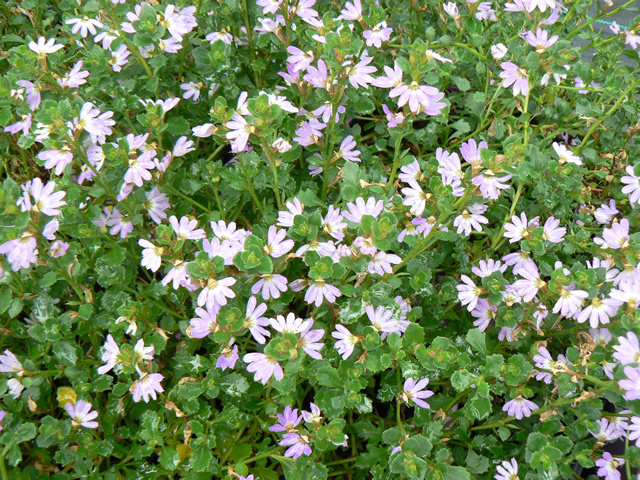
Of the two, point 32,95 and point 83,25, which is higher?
point 83,25

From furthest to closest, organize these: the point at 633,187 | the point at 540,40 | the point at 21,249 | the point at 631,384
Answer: the point at 633,187, the point at 540,40, the point at 21,249, the point at 631,384

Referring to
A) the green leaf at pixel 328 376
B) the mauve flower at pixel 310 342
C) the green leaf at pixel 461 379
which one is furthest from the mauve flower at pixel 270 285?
the green leaf at pixel 461 379

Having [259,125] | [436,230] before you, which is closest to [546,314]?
[436,230]

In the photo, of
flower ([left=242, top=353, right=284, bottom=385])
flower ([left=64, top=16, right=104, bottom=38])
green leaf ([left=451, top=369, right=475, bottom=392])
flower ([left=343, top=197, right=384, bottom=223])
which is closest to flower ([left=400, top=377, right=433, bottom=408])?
green leaf ([left=451, top=369, right=475, bottom=392])

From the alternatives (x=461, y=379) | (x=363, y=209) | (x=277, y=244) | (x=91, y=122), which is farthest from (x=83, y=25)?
(x=461, y=379)

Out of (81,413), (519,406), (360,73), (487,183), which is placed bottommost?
(81,413)

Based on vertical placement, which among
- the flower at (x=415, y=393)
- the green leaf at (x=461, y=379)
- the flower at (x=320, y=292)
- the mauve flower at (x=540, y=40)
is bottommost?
the flower at (x=415, y=393)

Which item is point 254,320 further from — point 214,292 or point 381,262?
point 381,262

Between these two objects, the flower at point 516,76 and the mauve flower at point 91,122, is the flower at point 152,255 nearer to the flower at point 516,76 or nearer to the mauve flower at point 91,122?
the mauve flower at point 91,122
